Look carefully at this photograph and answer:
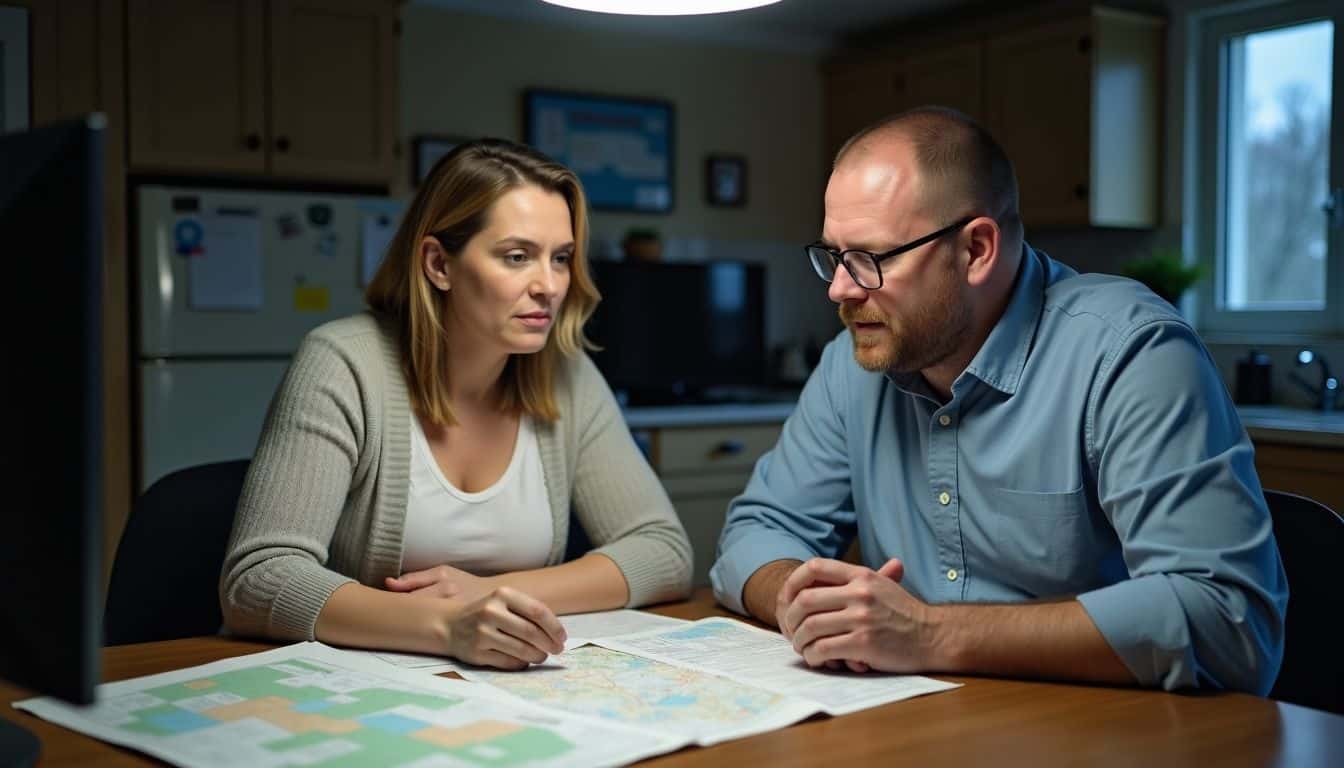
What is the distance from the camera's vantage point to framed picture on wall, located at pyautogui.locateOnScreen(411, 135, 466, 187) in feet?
13.8

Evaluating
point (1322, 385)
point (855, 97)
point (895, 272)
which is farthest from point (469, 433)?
point (855, 97)

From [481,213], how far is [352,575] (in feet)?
1.75

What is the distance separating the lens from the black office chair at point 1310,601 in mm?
1312

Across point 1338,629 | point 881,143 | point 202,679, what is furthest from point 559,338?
point 1338,629

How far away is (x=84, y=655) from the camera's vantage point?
0.74 meters

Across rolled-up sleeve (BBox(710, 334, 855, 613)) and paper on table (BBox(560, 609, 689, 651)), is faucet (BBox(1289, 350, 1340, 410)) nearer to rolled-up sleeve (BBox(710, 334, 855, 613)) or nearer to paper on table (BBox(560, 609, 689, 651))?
rolled-up sleeve (BBox(710, 334, 855, 613))

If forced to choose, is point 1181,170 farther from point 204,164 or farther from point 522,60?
point 204,164

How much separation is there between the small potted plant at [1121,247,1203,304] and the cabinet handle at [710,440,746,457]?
1348 millimetres

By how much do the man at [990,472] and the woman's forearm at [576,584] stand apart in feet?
0.49

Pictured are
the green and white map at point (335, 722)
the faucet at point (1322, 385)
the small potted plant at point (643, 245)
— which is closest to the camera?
the green and white map at point (335, 722)

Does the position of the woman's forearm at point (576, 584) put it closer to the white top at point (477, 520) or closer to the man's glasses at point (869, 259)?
the white top at point (477, 520)

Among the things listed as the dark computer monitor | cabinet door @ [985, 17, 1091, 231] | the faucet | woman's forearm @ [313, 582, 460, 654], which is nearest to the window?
the faucet

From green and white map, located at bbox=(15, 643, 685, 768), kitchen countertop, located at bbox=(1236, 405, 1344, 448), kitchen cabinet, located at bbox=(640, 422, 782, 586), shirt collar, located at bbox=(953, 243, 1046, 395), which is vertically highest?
shirt collar, located at bbox=(953, 243, 1046, 395)

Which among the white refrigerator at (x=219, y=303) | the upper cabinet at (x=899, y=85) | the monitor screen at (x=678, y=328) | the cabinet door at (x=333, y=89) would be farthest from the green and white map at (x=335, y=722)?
the upper cabinet at (x=899, y=85)
